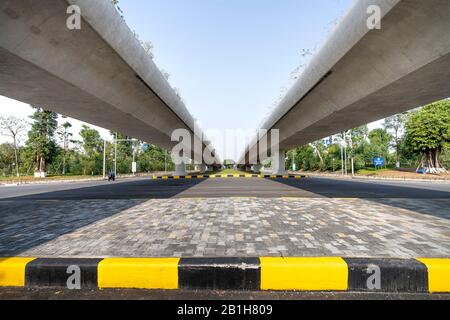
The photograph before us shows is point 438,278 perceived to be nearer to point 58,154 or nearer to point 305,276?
point 305,276

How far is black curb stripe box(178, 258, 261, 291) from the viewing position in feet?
9.02

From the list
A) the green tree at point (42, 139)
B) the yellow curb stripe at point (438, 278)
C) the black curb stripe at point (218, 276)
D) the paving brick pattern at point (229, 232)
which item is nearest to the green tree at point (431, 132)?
the paving brick pattern at point (229, 232)

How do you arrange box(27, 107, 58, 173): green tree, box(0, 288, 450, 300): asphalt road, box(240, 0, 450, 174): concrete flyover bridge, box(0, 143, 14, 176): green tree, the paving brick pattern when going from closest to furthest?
box(0, 288, 450, 300): asphalt road, the paving brick pattern, box(240, 0, 450, 174): concrete flyover bridge, box(27, 107, 58, 173): green tree, box(0, 143, 14, 176): green tree

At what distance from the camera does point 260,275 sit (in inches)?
108

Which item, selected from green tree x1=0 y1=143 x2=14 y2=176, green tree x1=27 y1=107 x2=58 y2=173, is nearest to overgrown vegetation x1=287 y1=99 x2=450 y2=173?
green tree x1=27 y1=107 x2=58 y2=173

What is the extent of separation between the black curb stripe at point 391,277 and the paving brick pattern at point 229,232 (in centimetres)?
45

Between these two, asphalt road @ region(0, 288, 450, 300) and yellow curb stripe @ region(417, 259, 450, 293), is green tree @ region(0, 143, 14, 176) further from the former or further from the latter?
yellow curb stripe @ region(417, 259, 450, 293)

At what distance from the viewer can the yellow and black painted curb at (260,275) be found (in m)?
2.74

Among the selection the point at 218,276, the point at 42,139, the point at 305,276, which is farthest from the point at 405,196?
the point at 42,139

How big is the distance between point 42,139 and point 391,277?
4851 cm

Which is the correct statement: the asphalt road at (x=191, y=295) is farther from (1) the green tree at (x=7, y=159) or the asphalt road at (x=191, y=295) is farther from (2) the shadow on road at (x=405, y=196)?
(1) the green tree at (x=7, y=159)

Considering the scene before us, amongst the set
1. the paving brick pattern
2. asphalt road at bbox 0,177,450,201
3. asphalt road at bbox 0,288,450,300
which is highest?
the paving brick pattern
